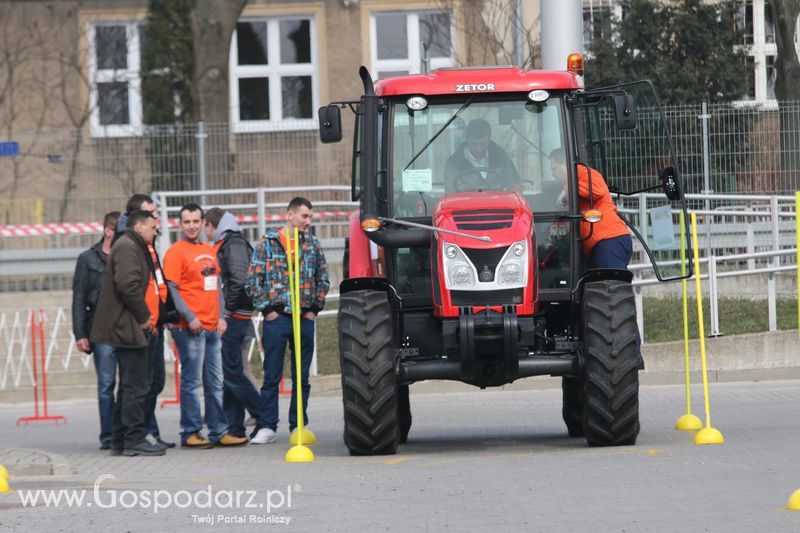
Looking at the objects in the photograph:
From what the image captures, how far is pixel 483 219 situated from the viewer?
11383mm

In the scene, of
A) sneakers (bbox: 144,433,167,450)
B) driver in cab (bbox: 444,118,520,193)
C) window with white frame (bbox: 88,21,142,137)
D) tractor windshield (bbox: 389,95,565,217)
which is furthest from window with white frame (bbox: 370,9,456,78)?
driver in cab (bbox: 444,118,520,193)

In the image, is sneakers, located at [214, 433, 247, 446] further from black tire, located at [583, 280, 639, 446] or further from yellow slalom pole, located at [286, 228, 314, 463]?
black tire, located at [583, 280, 639, 446]

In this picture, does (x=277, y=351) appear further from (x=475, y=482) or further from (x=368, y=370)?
(x=475, y=482)

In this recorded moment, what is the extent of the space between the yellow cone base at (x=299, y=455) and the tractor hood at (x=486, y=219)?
1860 millimetres

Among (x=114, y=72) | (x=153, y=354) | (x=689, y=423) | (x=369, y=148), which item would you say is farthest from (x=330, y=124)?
(x=114, y=72)

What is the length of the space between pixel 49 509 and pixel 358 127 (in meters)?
4.63

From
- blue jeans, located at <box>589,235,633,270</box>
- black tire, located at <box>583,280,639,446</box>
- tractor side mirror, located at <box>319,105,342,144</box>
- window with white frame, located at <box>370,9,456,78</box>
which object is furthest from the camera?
window with white frame, located at <box>370,9,456,78</box>

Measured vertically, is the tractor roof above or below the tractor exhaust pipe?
above

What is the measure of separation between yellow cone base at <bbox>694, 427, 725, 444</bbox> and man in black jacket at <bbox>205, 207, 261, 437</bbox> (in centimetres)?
372

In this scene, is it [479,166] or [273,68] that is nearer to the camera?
[479,166]

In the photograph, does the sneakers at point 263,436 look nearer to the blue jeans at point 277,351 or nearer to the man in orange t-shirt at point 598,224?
the blue jeans at point 277,351

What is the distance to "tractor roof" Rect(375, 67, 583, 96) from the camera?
12.1 metres

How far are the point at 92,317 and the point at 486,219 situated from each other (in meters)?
4.39

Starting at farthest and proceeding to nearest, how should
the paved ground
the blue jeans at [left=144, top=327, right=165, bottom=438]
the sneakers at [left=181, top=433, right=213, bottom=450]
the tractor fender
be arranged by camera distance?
the sneakers at [left=181, top=433, right=213, bottom=450], the blue jeans at [left=144, top=327, right=165, bottom=438], the tractor fender, the paved ground
